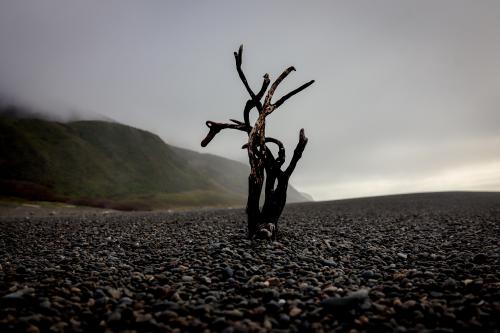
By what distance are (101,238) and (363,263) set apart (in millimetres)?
10383

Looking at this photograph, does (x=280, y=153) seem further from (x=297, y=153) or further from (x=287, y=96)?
(x=287, y=96)

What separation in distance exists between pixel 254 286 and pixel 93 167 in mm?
147375

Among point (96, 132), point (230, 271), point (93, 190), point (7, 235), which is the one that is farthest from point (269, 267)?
point (96, 132)

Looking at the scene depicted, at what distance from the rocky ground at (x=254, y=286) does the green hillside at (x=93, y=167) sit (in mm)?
62980

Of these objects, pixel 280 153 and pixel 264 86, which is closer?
pixel 264 86

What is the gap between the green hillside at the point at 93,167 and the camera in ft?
345

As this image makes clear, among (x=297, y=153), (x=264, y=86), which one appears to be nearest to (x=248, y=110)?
(x=264, y=86)

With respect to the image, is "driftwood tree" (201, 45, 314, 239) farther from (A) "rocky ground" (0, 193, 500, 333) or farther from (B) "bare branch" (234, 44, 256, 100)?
(A) "rocky ground" (0, 193, 500, 333)

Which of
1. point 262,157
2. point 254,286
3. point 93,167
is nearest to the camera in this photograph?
point 254,286

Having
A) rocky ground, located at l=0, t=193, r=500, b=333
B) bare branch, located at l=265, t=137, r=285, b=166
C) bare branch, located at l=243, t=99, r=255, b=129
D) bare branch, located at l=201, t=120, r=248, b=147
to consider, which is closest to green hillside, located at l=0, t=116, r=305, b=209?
bare branch, located at l=201, t=120, r=248, b=147

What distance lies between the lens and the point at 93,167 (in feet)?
443

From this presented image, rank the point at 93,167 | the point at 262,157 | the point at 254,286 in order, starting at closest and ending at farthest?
the point at 254,286 < the point at 262,157 < the point at 93,167

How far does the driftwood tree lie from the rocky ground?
1.01 m

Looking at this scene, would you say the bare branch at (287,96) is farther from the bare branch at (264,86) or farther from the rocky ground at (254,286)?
the rocky ground at (254,286)
